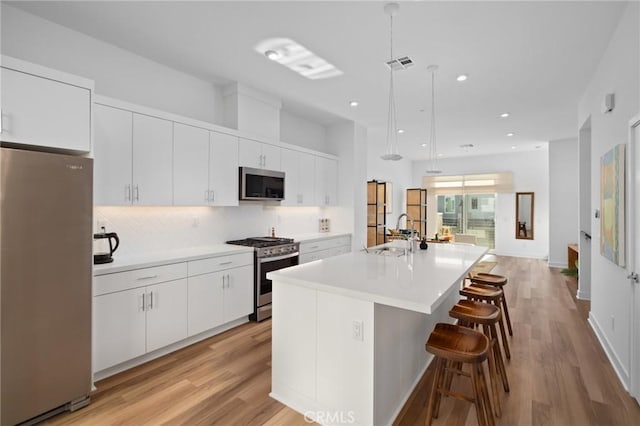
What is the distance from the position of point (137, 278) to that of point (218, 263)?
0.84m

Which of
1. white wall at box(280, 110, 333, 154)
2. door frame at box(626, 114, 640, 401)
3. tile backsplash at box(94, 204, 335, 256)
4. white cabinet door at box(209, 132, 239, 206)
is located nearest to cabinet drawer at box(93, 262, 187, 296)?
tile backsplash at box(94, 204, 335, 256)

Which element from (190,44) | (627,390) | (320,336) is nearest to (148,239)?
(190,44)

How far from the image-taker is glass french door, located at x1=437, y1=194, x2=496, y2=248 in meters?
9.51

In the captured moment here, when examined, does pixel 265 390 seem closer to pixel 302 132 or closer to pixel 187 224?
pixel 187 224

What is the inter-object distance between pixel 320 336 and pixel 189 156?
2406 millimetres

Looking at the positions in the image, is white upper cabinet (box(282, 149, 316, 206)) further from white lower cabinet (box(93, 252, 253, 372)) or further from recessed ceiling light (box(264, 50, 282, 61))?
recessed ceiling light (box(264, 50, 282, 61))

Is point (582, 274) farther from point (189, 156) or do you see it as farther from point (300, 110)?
point (189, 156)

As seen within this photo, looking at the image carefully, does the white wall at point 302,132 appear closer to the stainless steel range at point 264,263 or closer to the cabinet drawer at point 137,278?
the stainless steel range at point 264,263

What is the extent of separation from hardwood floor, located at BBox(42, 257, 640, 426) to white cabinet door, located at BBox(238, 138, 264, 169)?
2.04 m

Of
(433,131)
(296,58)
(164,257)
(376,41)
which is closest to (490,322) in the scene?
(376,41)

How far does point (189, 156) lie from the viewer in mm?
3367

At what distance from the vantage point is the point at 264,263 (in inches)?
152

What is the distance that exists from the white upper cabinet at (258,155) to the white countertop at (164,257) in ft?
3.58

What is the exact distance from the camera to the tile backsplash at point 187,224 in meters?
3.07
